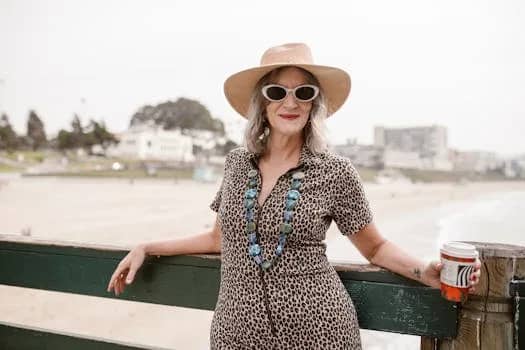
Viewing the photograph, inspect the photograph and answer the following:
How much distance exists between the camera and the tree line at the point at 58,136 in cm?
5716

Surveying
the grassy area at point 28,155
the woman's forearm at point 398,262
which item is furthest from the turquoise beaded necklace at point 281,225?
the grassy area at point 28,155

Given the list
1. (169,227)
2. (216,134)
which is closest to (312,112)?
(169,227)

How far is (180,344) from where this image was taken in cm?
715

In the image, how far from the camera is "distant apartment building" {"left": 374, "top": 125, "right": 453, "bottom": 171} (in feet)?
295

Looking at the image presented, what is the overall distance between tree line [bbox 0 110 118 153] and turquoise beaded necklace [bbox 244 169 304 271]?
62.3 metres

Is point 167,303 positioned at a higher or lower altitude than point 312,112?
lower

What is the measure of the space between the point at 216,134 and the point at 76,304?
6587cm

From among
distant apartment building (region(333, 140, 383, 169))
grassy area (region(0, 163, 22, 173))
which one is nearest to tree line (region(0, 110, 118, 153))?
grassy area (region(0, 163, 22, 173))

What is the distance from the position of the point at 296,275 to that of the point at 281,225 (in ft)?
0.52

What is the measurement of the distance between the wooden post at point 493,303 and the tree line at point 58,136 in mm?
62625

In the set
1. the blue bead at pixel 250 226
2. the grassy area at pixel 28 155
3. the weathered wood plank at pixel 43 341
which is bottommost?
the grassy area at pixel 28 155

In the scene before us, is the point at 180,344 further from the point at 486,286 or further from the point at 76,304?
the point at 486,286

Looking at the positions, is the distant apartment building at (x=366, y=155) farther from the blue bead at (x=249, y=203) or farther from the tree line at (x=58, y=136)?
the blue bead at (x=249, y=203)

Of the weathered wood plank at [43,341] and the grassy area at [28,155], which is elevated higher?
the weathered wood plank at [43,341]
